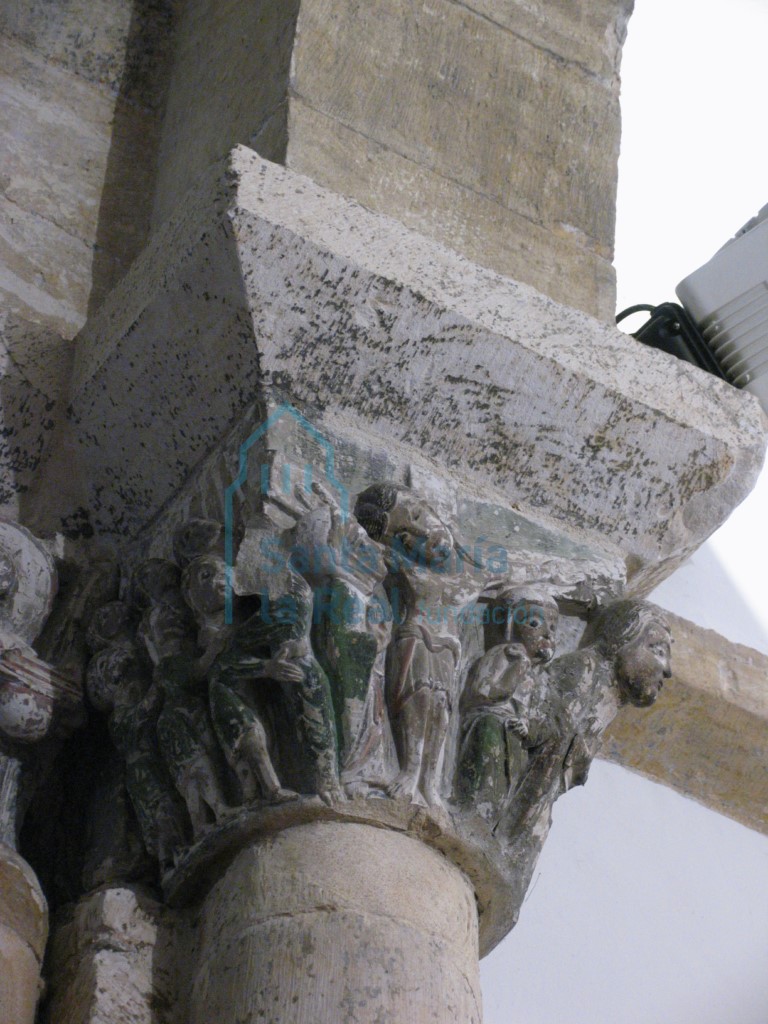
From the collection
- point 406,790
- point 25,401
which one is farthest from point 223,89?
point 406,790

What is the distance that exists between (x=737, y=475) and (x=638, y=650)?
0.33 m

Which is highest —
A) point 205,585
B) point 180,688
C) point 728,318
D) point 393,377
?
point 728,318

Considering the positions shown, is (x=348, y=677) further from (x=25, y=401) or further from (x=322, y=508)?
(x=25, y=401)

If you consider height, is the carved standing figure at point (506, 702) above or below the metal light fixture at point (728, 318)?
below

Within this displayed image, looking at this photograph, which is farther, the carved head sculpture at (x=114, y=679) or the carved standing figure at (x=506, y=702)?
the carved head sculpture at (x=114, y=679)

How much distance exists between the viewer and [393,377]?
2.00 metres

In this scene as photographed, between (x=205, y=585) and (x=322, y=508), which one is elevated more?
(x=322, y=508)

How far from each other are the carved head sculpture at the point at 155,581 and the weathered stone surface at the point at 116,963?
1.19 feet

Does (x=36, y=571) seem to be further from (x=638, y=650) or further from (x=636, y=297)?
(x=636, y=297)

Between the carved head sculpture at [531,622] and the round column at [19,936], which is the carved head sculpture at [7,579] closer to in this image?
the round column at [19,936]

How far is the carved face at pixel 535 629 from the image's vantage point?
6.32 feet

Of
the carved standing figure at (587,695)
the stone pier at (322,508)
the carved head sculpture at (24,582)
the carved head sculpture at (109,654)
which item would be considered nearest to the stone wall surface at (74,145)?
the stone pier at (322,508)

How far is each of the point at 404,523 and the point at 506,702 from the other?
249 mm

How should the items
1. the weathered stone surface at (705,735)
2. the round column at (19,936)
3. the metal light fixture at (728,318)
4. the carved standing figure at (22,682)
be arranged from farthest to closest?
the weathered stone surface at (705,735), the metal light fixture at (728,318), the carved standing figure at (22,682), the round column at (19,936)
